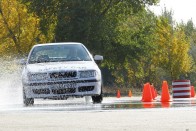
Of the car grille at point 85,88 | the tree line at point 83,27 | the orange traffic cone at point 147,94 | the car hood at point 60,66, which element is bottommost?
the orange traffic cone at point 147,94

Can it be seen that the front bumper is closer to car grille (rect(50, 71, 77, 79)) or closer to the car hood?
car grille (rect(50, 71, 77, 79))

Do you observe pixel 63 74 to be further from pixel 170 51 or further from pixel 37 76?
pixel 170 51

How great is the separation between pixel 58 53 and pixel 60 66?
5.68 ft

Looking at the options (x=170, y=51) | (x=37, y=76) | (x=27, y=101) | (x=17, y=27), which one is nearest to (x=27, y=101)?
(x=27, y=101)

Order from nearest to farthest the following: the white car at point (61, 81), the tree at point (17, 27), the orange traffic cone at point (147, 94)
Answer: the white car at point (61, 81) < the orange traffic cone at point (147, 94) < the tree at point (17, 27)

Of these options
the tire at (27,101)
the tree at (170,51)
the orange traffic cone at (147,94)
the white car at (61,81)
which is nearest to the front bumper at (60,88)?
the white car at (61,81)

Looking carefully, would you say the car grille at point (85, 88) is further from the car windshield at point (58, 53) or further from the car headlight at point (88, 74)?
the car windshield at point (58, 53)

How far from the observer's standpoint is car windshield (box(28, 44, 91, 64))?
19.9 m

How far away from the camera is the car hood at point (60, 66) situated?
18703 millimetres

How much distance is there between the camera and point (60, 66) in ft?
62.0

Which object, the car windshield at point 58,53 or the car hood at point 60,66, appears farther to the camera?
the car windshield at point 58,53

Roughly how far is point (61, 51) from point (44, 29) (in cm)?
3874

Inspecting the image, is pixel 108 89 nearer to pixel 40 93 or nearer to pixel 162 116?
pixel 40 93

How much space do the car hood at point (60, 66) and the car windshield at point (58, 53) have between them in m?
0.46
